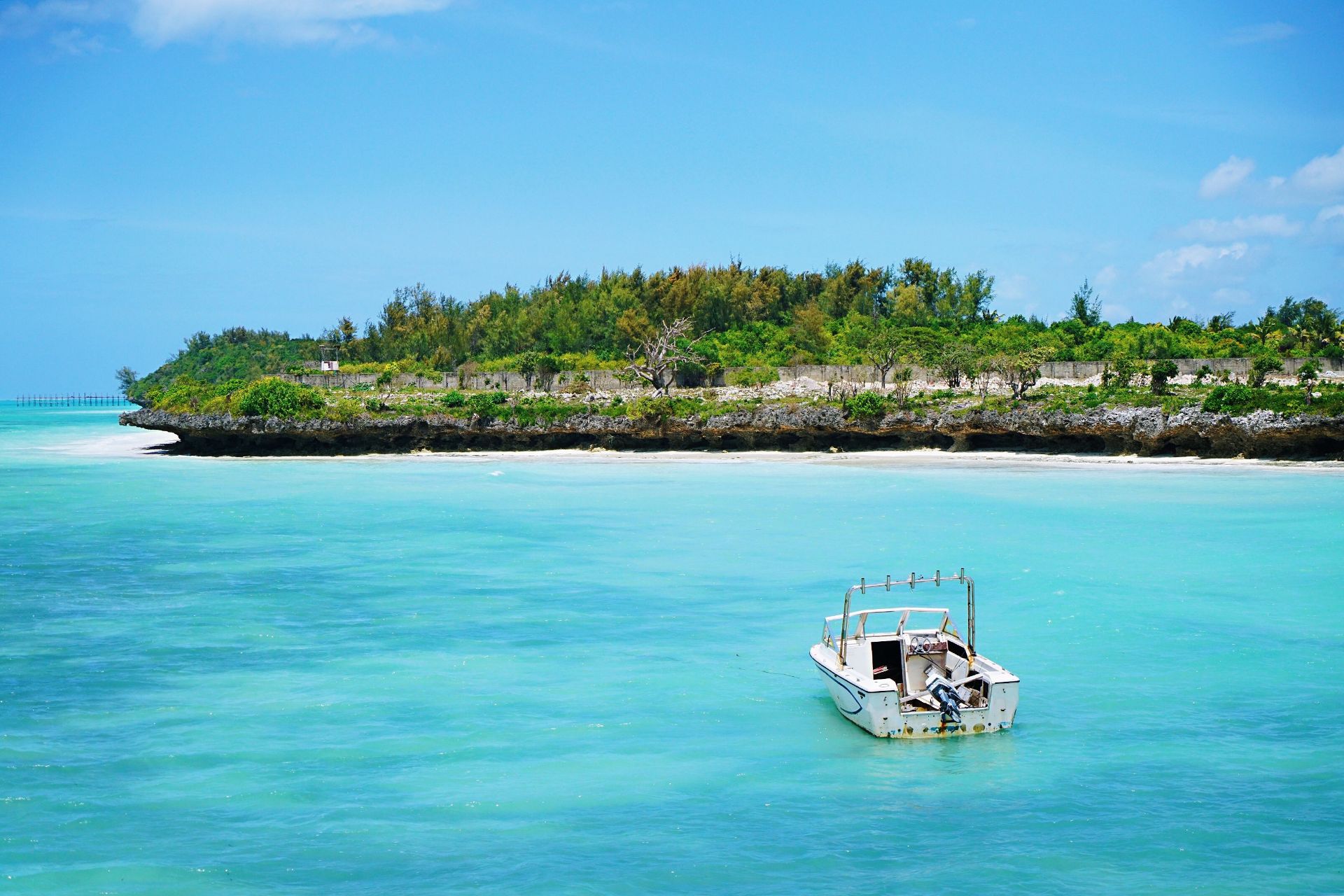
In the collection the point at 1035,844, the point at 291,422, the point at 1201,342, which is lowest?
the point at 1035,844

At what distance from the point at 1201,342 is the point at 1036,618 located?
68926 mm

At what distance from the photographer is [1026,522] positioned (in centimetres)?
3878

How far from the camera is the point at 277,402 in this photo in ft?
230

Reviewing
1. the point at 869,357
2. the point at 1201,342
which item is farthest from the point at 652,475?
the point at 1201,342

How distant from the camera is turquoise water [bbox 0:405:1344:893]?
13.9 metres

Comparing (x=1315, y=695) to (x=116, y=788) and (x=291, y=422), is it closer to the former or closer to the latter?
(x=116, y=788)

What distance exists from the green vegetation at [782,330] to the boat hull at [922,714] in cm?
5557

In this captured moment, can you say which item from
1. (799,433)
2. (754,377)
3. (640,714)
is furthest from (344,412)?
(640,714)

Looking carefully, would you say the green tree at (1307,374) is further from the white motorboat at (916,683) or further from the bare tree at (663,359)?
the white motorboat at (916,683)

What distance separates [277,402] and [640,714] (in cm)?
5657

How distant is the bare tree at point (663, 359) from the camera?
259 feet

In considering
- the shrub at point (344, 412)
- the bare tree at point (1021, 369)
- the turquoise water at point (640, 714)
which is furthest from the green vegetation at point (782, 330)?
the turquoise water at point (640, 714)

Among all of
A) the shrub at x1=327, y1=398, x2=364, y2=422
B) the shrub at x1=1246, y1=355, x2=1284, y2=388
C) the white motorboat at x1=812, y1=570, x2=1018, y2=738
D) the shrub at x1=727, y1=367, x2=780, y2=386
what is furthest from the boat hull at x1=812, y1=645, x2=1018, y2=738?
the shrub at x1=727, y1=367, x2=780, y2=386

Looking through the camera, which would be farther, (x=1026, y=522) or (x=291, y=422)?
(x=291, y=422)
